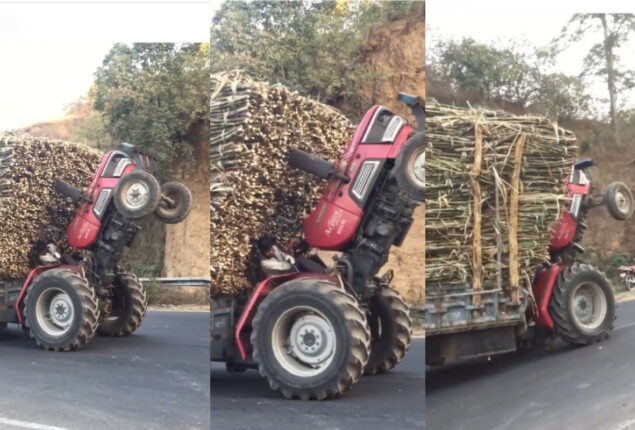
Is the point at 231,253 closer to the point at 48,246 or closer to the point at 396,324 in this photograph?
the point at 396,324

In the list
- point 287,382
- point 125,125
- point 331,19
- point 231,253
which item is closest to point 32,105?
point 125,125

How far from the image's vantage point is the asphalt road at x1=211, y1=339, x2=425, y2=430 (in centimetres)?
342

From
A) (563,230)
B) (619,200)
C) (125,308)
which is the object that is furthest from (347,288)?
(125,308)

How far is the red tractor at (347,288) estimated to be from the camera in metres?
3.38

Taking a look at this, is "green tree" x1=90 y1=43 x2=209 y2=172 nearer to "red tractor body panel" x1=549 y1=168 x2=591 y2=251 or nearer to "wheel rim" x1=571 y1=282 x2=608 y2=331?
"red tractor body panel" x1=549 y1=168 x2=591 y2=251

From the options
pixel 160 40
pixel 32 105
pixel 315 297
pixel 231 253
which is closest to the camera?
pixel 315 297

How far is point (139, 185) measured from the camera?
4684 mm

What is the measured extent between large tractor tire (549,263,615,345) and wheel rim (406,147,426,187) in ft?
3.56

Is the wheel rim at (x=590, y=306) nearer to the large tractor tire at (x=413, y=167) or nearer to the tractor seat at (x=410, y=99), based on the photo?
the large tractor tire at (x=413, y=167)

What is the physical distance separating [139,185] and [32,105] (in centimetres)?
106

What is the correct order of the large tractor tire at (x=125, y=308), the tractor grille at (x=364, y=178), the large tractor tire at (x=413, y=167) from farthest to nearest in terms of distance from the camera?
the large tractor tire at (x=125, y=308) < the tractor grille at (x=364, y=178) < the large tractor tire at (x=413, y=167)

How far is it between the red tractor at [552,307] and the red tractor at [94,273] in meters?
2.28

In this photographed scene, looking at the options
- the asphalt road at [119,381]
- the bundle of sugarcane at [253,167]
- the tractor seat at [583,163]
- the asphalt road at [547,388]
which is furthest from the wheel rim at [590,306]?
the asphalt road at [119,381]

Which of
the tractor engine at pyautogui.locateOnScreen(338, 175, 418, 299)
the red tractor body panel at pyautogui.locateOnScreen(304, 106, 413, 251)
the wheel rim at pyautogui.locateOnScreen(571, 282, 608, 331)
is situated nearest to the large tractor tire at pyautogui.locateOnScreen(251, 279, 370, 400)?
the tractor engine at pyautogui.locateOnScreen(338, 175, 418, 299)
